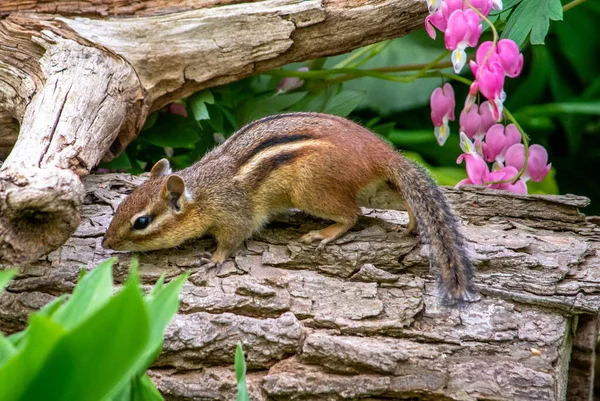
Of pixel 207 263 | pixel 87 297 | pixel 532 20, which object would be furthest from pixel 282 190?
pixel 87 297

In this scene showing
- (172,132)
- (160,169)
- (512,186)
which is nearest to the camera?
(160,169)

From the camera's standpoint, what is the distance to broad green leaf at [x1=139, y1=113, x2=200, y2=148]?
3549 mm

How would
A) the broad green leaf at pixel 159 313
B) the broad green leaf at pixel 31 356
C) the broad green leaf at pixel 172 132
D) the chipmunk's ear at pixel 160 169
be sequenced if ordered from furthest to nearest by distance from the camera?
the broad green leaf at pixel 172 132, the chipmunk's ear at pixel 160 169, the broad green leaf at pixel 159 313, the broad green leaf at pixel 31 356

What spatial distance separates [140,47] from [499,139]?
1.59 meters

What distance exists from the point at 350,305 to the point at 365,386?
31 cm

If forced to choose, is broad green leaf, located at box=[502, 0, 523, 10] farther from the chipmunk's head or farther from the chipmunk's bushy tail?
the chipmunk's head

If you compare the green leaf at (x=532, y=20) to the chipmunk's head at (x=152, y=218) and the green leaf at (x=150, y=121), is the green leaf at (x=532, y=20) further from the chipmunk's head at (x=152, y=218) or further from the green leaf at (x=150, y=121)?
the green leaf at (x=150, y=121)

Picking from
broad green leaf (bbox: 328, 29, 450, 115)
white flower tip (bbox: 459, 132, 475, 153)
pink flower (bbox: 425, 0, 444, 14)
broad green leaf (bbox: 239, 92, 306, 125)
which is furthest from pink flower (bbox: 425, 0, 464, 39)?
broad green leaf (bbox: 328, 29, 450, 115)

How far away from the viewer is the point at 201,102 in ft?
11.4

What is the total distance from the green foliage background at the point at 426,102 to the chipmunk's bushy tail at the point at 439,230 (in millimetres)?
684

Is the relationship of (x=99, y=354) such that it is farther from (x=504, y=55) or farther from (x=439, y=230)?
(x=504, y=55)

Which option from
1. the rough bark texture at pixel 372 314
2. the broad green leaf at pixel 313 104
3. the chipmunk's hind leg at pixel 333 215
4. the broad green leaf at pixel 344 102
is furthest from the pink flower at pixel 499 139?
the broad green leaf at pixel 313 104

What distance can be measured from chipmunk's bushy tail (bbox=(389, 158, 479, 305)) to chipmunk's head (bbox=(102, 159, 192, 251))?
32.4 inches

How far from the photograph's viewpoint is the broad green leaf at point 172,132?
3549 mm
